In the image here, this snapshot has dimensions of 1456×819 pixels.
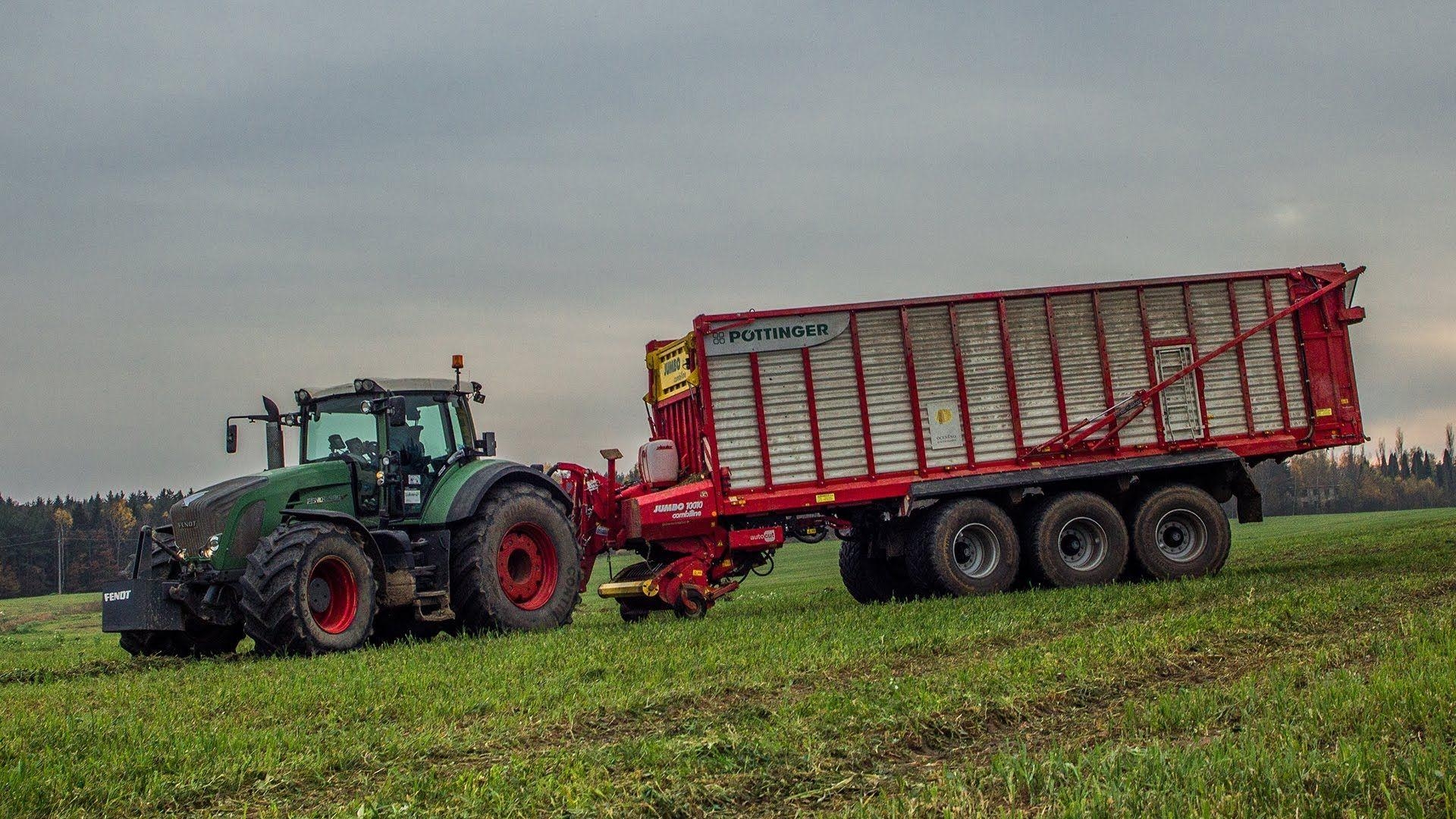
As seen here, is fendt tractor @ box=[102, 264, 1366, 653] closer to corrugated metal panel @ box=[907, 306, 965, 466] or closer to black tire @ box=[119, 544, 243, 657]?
corrugated metal panel @ box=[907, 306, 965, 466]

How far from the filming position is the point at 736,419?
14867 millimetres

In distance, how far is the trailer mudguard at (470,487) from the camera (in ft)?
43.5

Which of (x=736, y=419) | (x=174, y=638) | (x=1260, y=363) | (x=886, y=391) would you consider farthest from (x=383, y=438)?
(x=1260, y=363)

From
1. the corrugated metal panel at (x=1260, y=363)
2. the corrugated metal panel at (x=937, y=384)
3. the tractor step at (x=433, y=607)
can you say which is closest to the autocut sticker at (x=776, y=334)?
the corrugated metal panel at (x=937, y=384)

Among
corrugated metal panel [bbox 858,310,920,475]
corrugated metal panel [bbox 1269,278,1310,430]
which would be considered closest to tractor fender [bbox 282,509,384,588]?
corrugated metal panel [bbox 858,310,920,475]

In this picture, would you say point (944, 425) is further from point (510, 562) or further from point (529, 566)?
point (510, 562)

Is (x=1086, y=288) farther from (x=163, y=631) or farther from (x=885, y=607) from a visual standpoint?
(x=163, y=631)

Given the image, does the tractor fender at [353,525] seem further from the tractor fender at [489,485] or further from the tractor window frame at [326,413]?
the tractor window frame at [326,413]

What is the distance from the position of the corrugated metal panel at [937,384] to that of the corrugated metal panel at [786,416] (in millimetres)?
1394

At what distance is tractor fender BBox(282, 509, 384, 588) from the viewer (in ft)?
39.9

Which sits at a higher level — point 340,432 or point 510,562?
point 340,432

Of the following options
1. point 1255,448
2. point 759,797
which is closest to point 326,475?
point 759,797

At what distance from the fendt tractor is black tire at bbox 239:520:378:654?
30.0 inches

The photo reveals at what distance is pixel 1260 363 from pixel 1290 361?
0.43m
